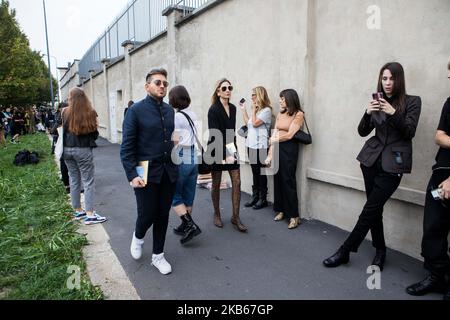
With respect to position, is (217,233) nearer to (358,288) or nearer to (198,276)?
(198,276)

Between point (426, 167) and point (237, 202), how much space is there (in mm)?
2169

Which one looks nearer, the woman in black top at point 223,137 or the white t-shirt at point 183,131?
the white t-shirt at point 183,131

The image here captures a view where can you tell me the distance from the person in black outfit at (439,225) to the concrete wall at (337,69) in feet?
1.86

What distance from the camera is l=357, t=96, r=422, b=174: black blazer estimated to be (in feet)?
9.87

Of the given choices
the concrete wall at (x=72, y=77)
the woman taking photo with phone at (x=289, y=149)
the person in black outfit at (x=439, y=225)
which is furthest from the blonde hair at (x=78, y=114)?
the concrete wall at (x=72, y=77)

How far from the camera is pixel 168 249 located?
395 cm

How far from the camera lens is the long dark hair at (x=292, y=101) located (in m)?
4.53

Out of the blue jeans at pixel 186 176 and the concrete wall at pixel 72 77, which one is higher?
the concrete wall at pixel 72 77

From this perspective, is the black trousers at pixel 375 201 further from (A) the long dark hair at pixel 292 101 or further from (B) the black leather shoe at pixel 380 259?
(A) the long dark hair at pixel 292 101

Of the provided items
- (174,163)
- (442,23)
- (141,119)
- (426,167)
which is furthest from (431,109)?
(141,119)

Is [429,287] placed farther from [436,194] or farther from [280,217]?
[280,217]

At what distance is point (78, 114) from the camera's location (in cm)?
465

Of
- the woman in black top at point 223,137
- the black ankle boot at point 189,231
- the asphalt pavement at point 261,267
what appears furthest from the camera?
the woman in black top at point 223,137

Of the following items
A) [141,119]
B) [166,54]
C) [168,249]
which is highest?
[166,54]
